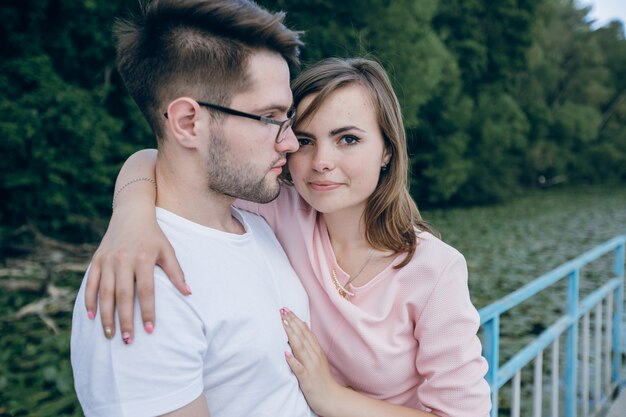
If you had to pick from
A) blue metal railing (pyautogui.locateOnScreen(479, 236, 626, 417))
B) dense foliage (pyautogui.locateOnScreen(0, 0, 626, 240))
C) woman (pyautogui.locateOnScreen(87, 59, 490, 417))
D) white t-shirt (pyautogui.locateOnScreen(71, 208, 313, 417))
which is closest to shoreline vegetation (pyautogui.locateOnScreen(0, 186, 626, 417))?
dense foliage (pyautogui.locateOnScreen(0, 0, 626, 240))

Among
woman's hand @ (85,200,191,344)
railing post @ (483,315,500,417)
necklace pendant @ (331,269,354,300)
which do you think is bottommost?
railing post @ (483,315,500,417)

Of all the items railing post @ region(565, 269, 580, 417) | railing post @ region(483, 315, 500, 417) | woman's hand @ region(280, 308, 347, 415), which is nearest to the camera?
woman's hand @ region(280, 308, 347, 415)

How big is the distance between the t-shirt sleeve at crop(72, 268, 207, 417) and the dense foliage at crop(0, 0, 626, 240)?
150 cm

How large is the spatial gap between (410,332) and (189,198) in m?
0.78

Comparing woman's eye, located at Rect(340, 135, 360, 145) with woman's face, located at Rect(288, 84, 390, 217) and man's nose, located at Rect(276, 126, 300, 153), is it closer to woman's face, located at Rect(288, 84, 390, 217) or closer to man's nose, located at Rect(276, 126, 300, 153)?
woman's face, located at Rect(288, 84, 390, 217)

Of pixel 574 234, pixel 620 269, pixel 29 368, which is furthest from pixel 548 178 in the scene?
pixel 29 368

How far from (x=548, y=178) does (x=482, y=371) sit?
2847cm

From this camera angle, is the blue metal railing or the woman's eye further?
the blue metal railing

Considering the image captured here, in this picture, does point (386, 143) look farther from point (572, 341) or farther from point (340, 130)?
point (572, 341)

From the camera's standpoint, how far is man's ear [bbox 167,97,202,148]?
153 cm

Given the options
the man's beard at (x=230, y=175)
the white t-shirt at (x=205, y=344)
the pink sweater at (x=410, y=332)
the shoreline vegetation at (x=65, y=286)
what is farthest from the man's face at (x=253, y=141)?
the shoreline vegetation at (x=65, y=286)

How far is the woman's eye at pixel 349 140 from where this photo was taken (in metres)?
1.79

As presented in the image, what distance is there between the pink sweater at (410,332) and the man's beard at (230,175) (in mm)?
365

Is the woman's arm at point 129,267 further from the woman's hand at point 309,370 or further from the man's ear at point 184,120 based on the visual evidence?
the woman's hand at point 309,370
